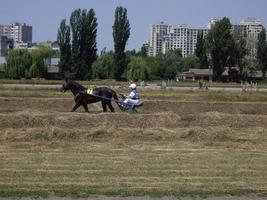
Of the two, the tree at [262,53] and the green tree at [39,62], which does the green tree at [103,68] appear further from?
the tree at [262,53]

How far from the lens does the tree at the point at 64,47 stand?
9406cm

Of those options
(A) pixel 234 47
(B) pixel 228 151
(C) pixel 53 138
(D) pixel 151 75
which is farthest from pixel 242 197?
(D) pixel 151 75

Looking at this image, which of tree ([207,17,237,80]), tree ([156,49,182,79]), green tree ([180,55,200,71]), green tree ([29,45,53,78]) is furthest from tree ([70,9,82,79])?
green tree ([180,55,200,71])

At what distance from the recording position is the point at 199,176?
38.3 ft

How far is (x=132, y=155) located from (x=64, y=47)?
82.7 meters

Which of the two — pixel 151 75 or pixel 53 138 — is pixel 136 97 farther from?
pixel 151 75

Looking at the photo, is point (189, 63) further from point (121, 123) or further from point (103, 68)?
point (121, 123)

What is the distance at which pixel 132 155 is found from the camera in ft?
47.4

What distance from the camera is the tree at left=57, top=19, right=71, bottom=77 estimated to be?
94062mm

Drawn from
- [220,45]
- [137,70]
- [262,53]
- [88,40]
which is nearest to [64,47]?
[88,40]

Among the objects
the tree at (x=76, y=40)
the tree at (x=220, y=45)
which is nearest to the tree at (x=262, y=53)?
the tree at (x=220, y=45)

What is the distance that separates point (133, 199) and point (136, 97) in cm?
1521

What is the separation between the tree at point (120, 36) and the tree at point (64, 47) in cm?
803

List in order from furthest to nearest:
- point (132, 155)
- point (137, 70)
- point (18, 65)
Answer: point (137, 70), point (18, 65), point (132, 155)
